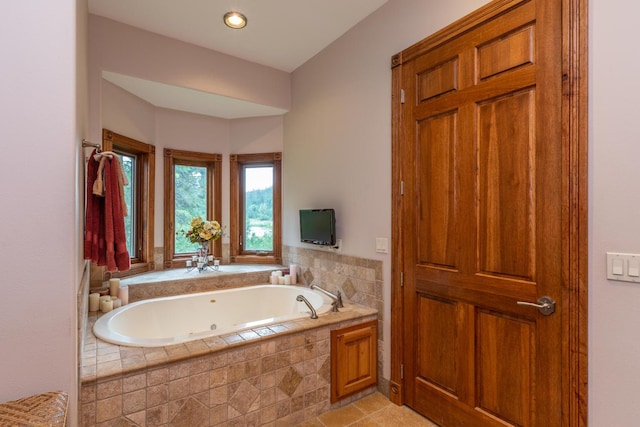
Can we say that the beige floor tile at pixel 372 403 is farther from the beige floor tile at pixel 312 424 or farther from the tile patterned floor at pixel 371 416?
the beige floor tile at pixel 312 424

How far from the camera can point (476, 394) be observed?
1750 millimetres

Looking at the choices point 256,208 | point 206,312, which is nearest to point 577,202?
point 206,312

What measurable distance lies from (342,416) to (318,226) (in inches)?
59.6

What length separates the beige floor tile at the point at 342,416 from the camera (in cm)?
204

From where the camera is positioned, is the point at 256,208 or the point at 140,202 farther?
the point at 256,208

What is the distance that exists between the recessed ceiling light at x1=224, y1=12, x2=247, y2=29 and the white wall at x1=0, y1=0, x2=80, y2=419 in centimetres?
153

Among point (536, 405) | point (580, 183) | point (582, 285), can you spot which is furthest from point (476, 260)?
point (536, 405)

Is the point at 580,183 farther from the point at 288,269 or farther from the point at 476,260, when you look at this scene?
the point at 288,269

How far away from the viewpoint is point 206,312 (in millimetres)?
2932

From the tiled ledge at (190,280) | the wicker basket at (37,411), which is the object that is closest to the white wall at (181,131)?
the tiled ledge at (190,280)

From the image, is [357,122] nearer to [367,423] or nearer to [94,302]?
[367,423]

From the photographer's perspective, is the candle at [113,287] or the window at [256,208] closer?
the candle at [113,287]

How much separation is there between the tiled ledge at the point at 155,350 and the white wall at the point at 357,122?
79cm

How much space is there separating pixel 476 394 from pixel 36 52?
258 cm
